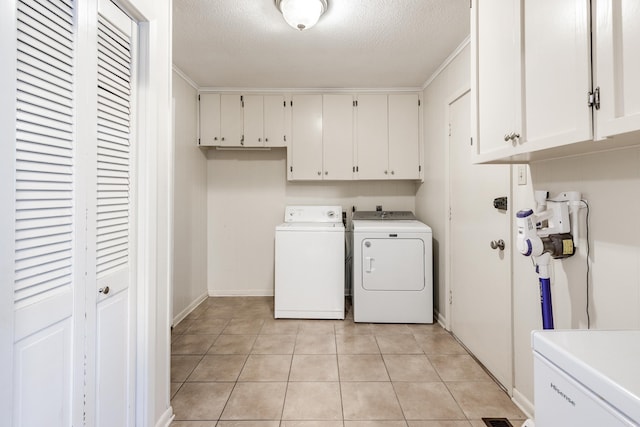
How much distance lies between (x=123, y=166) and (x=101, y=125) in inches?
7.3

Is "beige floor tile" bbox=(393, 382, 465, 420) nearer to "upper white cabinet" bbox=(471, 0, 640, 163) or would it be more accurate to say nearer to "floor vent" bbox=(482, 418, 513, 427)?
"floor vent" bbox=(482, 418, 513, 427)

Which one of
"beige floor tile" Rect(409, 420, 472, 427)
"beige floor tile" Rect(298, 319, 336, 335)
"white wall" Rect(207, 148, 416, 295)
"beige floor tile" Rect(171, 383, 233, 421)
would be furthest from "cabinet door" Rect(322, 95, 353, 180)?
"beige floor tile" Rect(409, 420, 472, 427)

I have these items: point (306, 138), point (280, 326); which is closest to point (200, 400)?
point (280, 326)

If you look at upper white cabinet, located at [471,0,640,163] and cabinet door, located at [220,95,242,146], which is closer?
upper white cabinet, located at [471,0,640,163]

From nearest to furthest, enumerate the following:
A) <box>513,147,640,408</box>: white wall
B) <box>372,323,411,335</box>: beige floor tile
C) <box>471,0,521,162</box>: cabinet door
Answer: <box>513,147,640,408</box>: white wall → <box>471,0,521,162</box>: cabinet door → <box>372,323,411,335</box>: beige floor tile

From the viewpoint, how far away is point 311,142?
3252 millimetres

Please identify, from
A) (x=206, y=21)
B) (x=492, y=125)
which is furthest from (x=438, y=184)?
(x=206, y=21)

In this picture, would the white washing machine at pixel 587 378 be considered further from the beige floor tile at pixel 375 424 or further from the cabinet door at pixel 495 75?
the beige floor tile at pixel 375 424

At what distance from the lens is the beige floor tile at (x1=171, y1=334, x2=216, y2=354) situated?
7.55ft

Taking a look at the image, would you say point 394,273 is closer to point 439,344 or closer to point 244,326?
point 439,344

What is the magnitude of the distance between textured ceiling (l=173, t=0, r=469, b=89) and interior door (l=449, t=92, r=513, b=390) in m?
0.58

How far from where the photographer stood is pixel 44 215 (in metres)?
0.86

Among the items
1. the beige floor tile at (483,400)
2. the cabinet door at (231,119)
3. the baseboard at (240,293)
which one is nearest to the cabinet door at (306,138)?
the cabinet door at (231,119)

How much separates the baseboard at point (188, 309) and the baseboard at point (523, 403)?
2684mm
